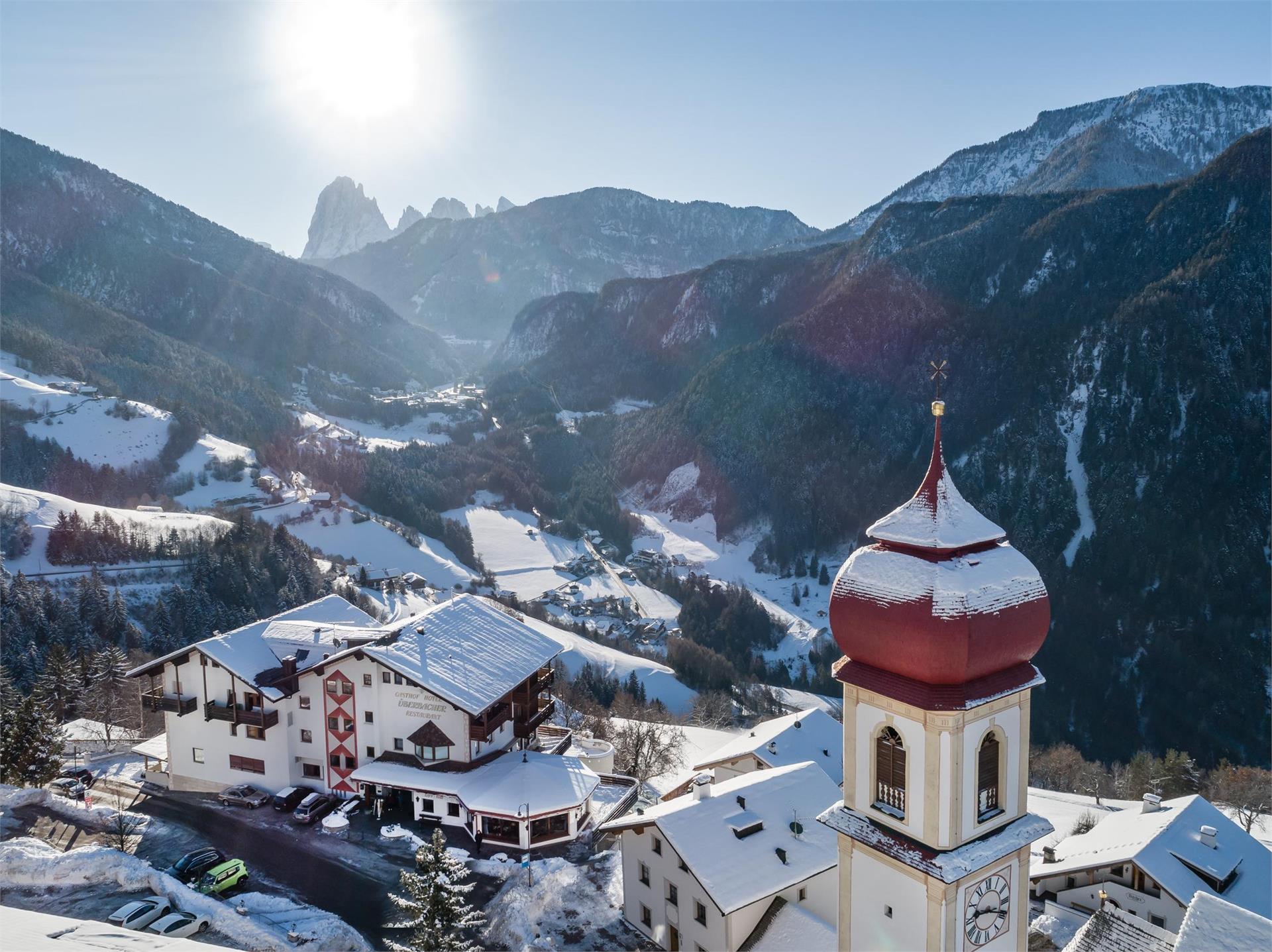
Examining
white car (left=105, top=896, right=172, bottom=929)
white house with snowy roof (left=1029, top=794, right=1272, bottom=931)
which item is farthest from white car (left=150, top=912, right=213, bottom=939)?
white house with snowy roof (left=1029, top=794, right=1272, bottom=931)

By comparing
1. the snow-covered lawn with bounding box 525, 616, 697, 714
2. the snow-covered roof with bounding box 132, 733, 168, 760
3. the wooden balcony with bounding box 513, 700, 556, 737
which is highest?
the wooden balcony with bounding box 513, 700, 556, 737

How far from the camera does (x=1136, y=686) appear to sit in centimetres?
12294

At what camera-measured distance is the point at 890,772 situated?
1895 centimetres

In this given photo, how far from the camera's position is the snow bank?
90.9ft

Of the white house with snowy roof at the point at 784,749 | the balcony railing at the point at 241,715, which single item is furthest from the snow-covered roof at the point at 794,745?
the balcony railing at the point at 241,715

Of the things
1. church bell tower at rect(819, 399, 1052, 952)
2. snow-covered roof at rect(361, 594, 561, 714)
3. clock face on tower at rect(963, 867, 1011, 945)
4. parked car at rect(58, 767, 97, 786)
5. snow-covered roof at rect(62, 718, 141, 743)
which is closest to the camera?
church bell tower at rect(819, 399, 1052, 952)

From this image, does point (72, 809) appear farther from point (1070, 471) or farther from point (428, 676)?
point (1070, 471)

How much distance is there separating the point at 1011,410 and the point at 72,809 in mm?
196438

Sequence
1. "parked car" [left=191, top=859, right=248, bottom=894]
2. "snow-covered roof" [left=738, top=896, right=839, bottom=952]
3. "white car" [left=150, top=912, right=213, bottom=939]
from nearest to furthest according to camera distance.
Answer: "white car" [left=150, top=912, right=213, bottom=939]
"snow-covered roof" [left=738, top=896, right=839, bottom=952]
"parked car" [left=191, top=859, right=248, bottom=894]

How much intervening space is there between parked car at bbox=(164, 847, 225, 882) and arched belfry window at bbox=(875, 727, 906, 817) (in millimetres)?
27530

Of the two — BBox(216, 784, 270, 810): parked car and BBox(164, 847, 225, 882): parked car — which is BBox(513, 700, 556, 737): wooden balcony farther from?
A: BBox(164, 847, 225, 882): parked car

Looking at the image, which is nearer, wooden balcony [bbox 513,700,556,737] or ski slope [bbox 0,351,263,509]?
wooden balcony [bbox 513,700,556,737]

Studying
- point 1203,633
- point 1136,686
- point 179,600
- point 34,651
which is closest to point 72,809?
point 34,651

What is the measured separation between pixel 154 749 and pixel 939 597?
46.8 metres
